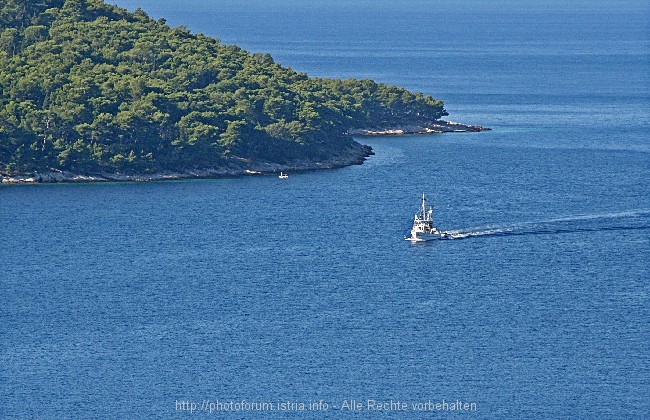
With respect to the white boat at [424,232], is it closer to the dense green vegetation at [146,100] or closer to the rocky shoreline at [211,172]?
the rocky shoreline at [211,172]

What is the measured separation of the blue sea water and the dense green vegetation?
642 centimetres

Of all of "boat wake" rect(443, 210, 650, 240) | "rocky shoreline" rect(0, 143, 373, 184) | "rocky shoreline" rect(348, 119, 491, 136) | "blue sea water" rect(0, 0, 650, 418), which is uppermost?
"rocky shoreline" rect(348, 119, 491, 136)

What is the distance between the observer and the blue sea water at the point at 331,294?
83.3m

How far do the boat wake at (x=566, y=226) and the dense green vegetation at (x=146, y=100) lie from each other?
133 ft

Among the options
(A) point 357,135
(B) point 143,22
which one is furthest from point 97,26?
(A) point 357,135

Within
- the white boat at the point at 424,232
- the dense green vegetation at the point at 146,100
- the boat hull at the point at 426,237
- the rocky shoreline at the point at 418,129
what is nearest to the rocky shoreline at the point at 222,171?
the dense green vegetation at the point at 146,100

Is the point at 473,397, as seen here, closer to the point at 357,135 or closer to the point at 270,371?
the point at 270,371

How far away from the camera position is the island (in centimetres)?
15312

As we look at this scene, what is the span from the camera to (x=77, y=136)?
154750 millimetres

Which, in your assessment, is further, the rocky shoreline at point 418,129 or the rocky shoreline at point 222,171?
the rocky shoreline at point 418,129

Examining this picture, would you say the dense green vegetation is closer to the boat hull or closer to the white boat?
the white boat

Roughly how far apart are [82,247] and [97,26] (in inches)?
2689

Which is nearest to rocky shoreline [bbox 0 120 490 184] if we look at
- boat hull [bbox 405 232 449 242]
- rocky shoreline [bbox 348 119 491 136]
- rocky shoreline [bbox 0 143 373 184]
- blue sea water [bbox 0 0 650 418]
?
rocky shoreline [bbox 0 143 373 184]

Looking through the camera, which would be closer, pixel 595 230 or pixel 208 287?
pixel 208 287
